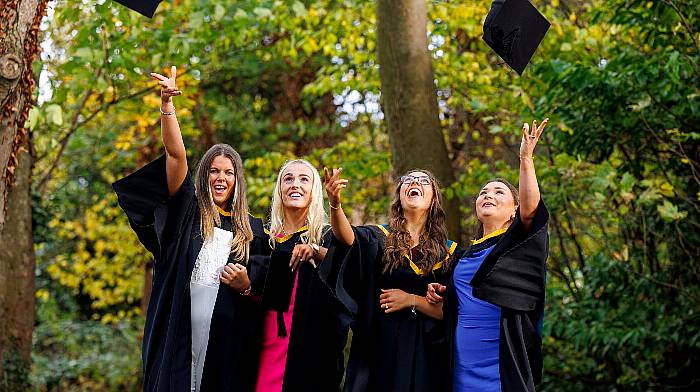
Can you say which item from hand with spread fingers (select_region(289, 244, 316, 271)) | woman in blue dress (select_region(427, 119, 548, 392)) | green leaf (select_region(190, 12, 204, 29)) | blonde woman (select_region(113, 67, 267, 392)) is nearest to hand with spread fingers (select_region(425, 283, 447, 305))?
woman in blue dress (select_region(427, 119, 548, 392))

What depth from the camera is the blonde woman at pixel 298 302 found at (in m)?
4.25

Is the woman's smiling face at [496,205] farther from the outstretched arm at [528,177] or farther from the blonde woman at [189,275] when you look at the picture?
the blonde woman at [189,275]

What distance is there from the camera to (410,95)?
7.13 metres

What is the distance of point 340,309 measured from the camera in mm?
4359

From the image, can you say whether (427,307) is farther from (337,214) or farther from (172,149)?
(172,149)

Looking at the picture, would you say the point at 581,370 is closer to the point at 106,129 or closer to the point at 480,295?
the point at 480,295

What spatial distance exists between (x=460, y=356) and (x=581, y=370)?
536 centimetres

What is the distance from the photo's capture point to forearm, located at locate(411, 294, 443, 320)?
428cm

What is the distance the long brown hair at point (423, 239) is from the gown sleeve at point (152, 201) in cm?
103

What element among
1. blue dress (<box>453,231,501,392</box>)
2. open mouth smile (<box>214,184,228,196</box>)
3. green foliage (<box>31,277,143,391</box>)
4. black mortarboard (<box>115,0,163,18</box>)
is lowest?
green foliage (<box>31,277,143,391</box>)

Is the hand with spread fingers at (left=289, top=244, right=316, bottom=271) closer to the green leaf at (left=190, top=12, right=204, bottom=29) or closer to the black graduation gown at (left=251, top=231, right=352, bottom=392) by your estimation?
the black graduation gown at (left=251, top=231, right=352, bottom=392)

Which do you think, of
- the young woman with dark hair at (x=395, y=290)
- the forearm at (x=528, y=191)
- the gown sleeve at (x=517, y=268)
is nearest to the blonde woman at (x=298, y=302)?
the young woman with dark hair at (x=395, y=290)

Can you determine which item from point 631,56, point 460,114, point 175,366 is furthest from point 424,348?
point 460,114

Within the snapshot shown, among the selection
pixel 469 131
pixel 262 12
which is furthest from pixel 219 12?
pixel 469 131
